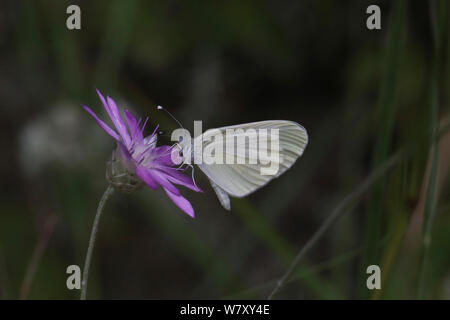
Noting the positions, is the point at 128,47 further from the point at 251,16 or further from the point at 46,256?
the point at 46,256

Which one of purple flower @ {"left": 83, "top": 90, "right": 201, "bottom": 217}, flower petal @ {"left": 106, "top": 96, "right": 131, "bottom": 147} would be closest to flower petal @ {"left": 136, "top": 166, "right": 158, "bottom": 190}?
purple flower @ {"left": 83, "top": 90, "right": 201, "bottom": 217}

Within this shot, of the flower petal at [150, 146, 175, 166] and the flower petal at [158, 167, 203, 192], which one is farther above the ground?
the flower petal at [150, 146, 175, 166]

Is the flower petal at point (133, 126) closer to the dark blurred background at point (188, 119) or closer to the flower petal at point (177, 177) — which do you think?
the flower petal at point (177, 177)

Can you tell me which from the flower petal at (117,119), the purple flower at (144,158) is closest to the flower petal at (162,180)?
the purple flower at (144,158)

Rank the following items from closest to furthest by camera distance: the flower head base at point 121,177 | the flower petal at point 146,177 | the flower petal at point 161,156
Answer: the flower petal at point 146,177
the flower head base at point 121,177
the flower petal at point 161,156

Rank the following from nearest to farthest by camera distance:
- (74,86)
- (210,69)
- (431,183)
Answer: (431,183), (74,86), (210,69)

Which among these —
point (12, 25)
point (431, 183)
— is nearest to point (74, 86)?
point (12, 25)

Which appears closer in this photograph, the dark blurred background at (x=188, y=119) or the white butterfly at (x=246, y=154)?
the white butterfly at (x=246, y=154)

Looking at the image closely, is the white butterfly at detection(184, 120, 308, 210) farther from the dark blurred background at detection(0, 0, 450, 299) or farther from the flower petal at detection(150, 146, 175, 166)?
the dark blurred background at detection(0, 0, 450, 299)
